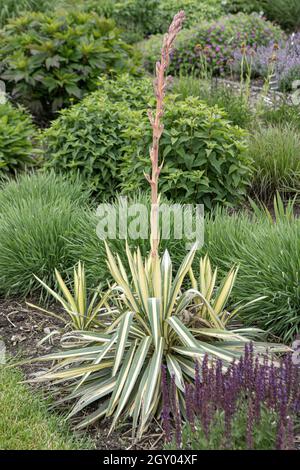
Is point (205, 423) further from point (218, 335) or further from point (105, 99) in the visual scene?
point (105, 99)

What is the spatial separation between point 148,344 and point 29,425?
2.14 feet

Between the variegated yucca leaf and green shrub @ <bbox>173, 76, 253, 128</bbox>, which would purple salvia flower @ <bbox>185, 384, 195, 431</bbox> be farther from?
green shrub @ <bbox>173, 76, 253, 128</bbox>

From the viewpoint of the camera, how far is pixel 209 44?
9945mm

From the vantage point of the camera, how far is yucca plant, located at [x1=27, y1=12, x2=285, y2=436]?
3234mm

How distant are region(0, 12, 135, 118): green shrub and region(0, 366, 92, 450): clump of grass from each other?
14.3ft

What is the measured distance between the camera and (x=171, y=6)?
11.8m

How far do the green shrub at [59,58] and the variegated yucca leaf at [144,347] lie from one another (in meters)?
4.13

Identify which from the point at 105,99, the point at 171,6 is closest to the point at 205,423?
the point at 105,99

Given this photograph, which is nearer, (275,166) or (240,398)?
(240,398)

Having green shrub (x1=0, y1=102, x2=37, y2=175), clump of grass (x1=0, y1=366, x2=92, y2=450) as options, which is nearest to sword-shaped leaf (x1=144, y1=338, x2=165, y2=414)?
clump of grass (x1=0, y1=366, x2=92, y2=450)

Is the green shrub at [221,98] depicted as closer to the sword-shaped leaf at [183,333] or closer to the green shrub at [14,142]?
the green shrub at [14,142]

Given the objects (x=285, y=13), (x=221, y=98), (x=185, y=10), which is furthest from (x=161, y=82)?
(x=285, y=13)

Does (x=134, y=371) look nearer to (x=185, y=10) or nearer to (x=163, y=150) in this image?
(x=163, y=150)

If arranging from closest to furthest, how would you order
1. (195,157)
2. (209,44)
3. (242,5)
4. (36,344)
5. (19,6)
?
(36,344) < (195,157) < (209,44) < (19,6) < (242,5)
